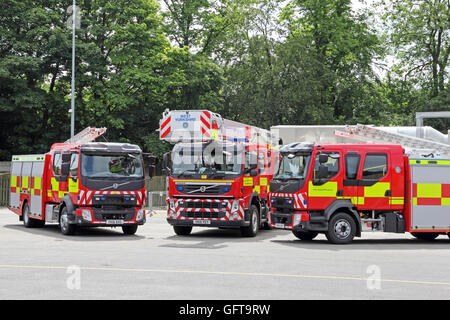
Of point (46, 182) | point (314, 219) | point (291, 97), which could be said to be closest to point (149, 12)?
point (291, 97)

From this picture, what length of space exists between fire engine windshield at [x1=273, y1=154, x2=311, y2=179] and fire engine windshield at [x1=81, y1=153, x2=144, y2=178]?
4.12m

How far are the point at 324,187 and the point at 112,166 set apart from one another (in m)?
6.05

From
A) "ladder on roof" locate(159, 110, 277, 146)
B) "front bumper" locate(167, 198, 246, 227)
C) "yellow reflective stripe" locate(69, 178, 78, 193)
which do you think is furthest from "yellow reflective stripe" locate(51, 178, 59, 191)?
"front bumper" locate(167, 198, 246, 227)

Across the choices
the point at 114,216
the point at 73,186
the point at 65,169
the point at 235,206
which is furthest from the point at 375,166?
the point at 65,169

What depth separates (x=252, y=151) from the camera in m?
19.5

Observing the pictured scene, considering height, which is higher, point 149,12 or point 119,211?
point 149,12

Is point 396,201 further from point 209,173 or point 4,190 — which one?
point 4,190

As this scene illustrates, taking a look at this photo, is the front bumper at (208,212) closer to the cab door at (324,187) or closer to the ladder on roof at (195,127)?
the ladder on roof at (195,127)

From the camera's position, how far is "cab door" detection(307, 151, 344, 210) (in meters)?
17.3

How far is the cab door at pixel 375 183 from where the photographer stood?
1744 cm

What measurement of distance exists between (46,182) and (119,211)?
140 inches

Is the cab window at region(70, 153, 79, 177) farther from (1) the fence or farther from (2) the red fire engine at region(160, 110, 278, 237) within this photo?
(1) the fence
